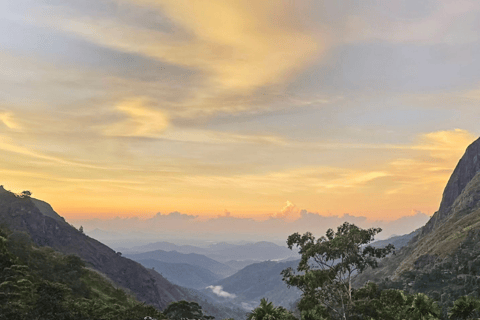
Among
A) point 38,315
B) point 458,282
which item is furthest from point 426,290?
point 38,315

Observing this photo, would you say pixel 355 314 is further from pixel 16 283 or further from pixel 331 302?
pixel 16 283

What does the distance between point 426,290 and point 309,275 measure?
12496cm

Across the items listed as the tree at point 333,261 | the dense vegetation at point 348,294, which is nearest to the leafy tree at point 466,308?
the dense vegetation at point 348,294

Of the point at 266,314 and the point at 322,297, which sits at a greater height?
the point at 322,297

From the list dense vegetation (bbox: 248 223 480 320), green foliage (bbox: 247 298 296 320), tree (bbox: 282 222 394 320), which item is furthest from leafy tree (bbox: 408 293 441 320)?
green foliage (bbox: 247 298 296 320)

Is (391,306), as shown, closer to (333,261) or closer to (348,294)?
(348,294)

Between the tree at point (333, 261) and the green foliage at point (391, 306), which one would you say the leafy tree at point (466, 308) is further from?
the tree at point (333, 261)

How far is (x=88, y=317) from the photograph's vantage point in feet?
162

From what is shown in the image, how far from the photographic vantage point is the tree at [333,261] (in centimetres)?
4266

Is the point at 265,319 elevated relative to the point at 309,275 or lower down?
lower down

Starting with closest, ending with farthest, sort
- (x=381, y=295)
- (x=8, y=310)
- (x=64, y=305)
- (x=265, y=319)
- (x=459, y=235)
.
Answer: (x=265, y=319)
(x=8, y=310)
(x=381, y=295)
(x=64, y=305)
(x=459, y=235)

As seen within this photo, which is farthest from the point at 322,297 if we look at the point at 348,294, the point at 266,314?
the point at 266,314

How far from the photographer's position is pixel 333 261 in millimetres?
44344

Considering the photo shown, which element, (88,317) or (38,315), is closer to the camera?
(38,315)
